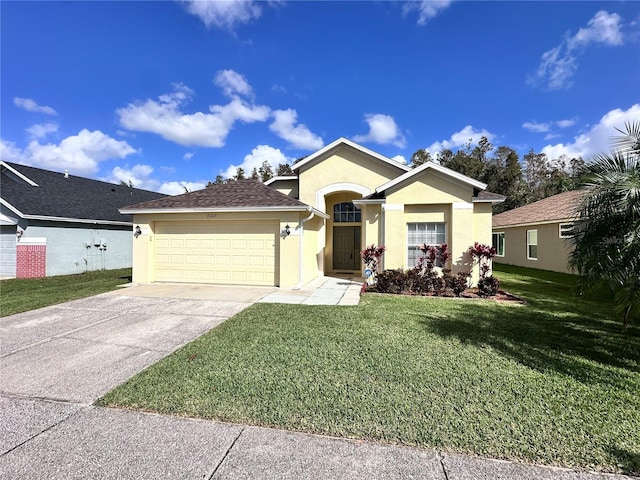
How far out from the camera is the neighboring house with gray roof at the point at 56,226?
48.8 feet

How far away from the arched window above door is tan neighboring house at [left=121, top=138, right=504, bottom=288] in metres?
3.76

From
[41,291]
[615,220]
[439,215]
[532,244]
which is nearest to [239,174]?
[41,291]

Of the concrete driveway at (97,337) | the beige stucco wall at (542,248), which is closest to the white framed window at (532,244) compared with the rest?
the beige stucco wall at (542,248)

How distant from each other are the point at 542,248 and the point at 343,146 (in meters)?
13.0

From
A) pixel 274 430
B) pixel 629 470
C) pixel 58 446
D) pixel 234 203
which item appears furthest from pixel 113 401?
pixel 234 203

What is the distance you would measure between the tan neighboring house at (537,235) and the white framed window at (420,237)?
655cm

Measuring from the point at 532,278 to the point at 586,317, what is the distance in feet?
24.0

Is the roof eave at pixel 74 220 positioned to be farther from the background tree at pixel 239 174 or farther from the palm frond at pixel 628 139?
the background tree at pixel 239 174

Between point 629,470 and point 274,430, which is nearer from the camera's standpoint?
point 629,470

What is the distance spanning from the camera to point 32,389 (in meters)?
3.97

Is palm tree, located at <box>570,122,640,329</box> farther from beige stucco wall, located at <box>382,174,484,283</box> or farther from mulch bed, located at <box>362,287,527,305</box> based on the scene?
beige stucco wall, located at <box>382,174,484,283</box>

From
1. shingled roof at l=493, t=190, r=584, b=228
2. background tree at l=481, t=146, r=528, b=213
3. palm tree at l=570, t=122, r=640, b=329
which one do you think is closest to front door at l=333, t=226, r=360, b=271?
shingled roof at l=493, t=190, r=584, b=228

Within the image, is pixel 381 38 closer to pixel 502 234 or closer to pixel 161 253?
pixel 161 253

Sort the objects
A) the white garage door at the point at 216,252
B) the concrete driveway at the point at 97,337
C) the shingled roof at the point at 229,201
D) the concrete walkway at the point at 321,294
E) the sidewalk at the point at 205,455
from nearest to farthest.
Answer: the sidewalk at the point at 205,455 → the concrete driveway at the point at 97,337 → the concrete walkway at the point at 321,294 → the shingled roof at the point at 229,201 → the white garage door at the point at 216,252
